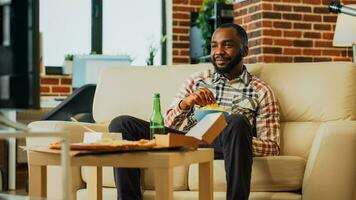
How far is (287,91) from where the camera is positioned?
3326mm

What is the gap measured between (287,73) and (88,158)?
5.05 feet

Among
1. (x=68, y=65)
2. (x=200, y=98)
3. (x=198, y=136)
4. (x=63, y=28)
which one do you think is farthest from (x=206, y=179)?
Result: (x=63, y=28)

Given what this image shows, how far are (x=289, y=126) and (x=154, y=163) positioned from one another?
4.55 ft

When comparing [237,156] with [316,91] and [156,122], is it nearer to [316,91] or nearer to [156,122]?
[156,122]

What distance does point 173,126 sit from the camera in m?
3.19

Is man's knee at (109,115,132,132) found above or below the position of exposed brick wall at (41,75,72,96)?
below

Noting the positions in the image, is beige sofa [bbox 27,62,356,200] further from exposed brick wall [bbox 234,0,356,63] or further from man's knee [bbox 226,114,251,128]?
exposed brick wall [bbox 234,0,356,63]

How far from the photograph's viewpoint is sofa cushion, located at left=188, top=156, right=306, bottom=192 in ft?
9.36

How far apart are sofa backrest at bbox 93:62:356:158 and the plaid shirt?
4.1 inches

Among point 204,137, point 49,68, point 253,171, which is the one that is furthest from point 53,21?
point 204,137

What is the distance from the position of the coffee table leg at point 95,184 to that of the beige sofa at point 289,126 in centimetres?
11

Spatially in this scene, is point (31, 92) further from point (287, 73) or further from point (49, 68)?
point (49, 68)

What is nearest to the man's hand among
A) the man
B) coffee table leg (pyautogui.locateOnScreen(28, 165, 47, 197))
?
the man

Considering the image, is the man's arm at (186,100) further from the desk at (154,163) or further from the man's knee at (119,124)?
the desk at (154,163)
